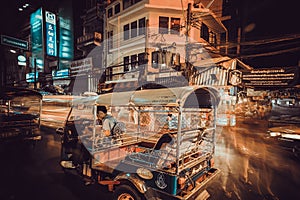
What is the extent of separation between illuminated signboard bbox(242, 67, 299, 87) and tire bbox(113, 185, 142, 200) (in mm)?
11505

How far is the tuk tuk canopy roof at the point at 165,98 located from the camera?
2.97m

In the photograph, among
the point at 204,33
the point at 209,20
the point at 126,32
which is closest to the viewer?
the point at 209,20

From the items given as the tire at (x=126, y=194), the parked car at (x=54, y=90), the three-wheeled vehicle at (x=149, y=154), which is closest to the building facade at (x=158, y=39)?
the three-wheeled vehicle at (x=149, y=154)

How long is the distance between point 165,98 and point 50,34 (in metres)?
23.8

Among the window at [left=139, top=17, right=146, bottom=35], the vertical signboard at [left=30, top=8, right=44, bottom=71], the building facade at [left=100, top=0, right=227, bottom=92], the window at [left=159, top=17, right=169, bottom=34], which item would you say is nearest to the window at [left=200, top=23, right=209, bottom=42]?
the building facade at [left=100, top=0, right=227, bottom=92]

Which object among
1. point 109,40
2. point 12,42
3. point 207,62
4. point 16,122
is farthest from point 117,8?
point 16,122

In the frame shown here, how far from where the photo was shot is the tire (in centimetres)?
303

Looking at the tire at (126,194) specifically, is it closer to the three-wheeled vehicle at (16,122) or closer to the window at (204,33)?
the three-wheeled vehicle at (16,122)

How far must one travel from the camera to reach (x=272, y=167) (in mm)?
6398

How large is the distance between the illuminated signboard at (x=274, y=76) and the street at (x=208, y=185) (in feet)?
15.5

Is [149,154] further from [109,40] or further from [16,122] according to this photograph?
[109,40]

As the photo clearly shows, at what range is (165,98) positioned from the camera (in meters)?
3.03

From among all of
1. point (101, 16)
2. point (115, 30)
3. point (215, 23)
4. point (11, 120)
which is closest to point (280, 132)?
point (215, 23)

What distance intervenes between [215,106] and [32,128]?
10035mm
